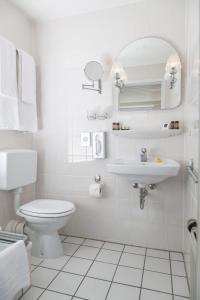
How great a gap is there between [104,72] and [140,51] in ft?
1.21

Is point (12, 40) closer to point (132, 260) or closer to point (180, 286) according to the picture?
point (132, 260)

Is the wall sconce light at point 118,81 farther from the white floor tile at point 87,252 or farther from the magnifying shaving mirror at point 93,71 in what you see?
the white floor tile at point 87,252

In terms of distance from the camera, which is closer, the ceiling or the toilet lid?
the toilet lid

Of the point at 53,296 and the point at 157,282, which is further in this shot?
the point at 157,282

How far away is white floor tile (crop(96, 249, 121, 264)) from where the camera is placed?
67.1 inches

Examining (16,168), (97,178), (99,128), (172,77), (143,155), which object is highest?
(172,77)

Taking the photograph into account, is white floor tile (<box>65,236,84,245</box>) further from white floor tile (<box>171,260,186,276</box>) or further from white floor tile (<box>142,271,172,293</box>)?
white floor tile (<box>171,260,186,276</box>)

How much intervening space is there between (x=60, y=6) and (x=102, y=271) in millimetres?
2311

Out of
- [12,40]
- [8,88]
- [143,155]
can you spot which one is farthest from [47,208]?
[12,40]

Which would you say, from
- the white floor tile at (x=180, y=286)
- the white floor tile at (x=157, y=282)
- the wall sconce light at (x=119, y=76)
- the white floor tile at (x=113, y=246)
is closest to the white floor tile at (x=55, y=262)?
the white floor tile at (x=113, y=246)

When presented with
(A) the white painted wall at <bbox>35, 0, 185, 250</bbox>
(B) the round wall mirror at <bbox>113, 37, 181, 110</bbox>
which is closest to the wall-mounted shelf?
(A) the white painted wall at <bbox>35, 0, 185, 250</bbox>

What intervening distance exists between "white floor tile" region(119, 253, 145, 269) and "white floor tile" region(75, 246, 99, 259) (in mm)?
247

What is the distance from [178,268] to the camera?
160cm

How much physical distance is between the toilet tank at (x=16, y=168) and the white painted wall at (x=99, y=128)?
0.94 ft
